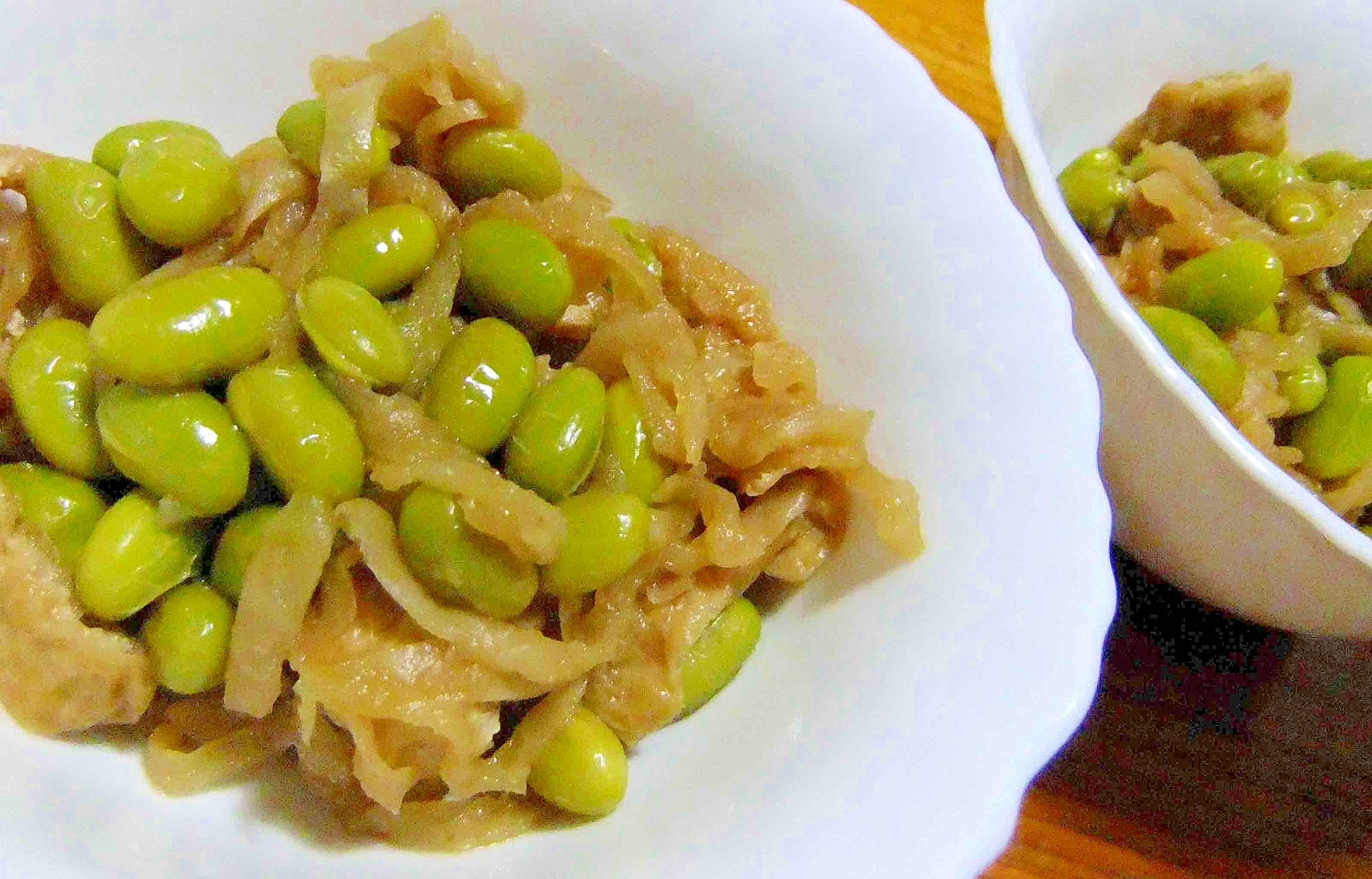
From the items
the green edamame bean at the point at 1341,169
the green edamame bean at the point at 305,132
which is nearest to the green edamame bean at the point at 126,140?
the green edamame bean at the point at 305,132

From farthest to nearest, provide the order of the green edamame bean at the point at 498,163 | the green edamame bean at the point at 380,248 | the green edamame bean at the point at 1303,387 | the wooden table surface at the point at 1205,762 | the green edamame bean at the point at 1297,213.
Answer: the green edamame bean at the point at 1297,213, the green edamame bean at the point at 1303,387, the wooden table surface at the point at 1205,762, the green edamame bean at the point at 498,163, the green edamame bean at the point at 380,248

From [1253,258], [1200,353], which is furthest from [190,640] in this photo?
[1253,258]

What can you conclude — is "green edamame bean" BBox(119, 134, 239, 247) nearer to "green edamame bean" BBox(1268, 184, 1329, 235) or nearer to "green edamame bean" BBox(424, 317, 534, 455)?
"green edamame bean" BBox(424, 317, 534, 455)

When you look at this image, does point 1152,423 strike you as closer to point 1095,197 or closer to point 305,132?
point 1095,197

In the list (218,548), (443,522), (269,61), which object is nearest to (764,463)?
(443,522)

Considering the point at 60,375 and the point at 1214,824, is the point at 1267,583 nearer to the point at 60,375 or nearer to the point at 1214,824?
the point at 1214,824

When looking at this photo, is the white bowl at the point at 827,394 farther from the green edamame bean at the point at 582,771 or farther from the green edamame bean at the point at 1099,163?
the green edamame bean at the point at 1099,163

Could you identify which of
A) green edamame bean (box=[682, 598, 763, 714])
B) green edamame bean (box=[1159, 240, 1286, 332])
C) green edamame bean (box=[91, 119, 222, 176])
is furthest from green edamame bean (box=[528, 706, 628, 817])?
green edamame bean (box=[1159, 240, 1286, 332])
